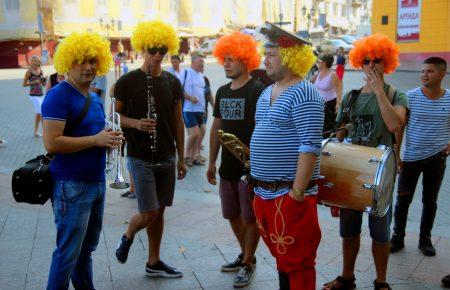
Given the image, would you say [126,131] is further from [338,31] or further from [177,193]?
[338,31]

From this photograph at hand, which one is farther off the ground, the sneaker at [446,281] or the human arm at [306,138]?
the human arm at [306,138]

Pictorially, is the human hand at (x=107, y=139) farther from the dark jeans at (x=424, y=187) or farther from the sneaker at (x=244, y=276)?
the dark jeans at (x=424, y=187)

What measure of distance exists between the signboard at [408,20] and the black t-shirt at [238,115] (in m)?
24.3

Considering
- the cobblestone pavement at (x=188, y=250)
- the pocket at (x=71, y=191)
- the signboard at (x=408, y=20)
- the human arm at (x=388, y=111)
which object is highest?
the signboard at (x=408, y=20)

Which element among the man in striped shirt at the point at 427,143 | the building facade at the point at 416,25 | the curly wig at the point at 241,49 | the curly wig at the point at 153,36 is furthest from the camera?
the building facade at the point at 416,25

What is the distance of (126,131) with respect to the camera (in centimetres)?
419

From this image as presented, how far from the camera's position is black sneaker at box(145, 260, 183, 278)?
14.0 ft

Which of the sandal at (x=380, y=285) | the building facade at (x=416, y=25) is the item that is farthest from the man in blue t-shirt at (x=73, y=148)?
the building facade at (x=416, y=25)

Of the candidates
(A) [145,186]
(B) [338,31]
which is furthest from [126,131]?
(B) [338,31]

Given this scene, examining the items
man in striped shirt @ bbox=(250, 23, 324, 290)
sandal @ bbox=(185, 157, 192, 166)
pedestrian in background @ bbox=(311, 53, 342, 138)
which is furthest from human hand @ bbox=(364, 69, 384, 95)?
sandal @ bbox=(185, 157, 192, 166)

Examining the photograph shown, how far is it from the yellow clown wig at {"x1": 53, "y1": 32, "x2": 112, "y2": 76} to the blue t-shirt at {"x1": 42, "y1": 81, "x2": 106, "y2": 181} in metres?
0.19

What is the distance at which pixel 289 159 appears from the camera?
307 cm

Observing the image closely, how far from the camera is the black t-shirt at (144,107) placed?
4.06m

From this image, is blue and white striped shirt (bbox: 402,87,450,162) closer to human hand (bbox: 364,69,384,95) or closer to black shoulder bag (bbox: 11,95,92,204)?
human hand (bbox: 364,69,384,95)
